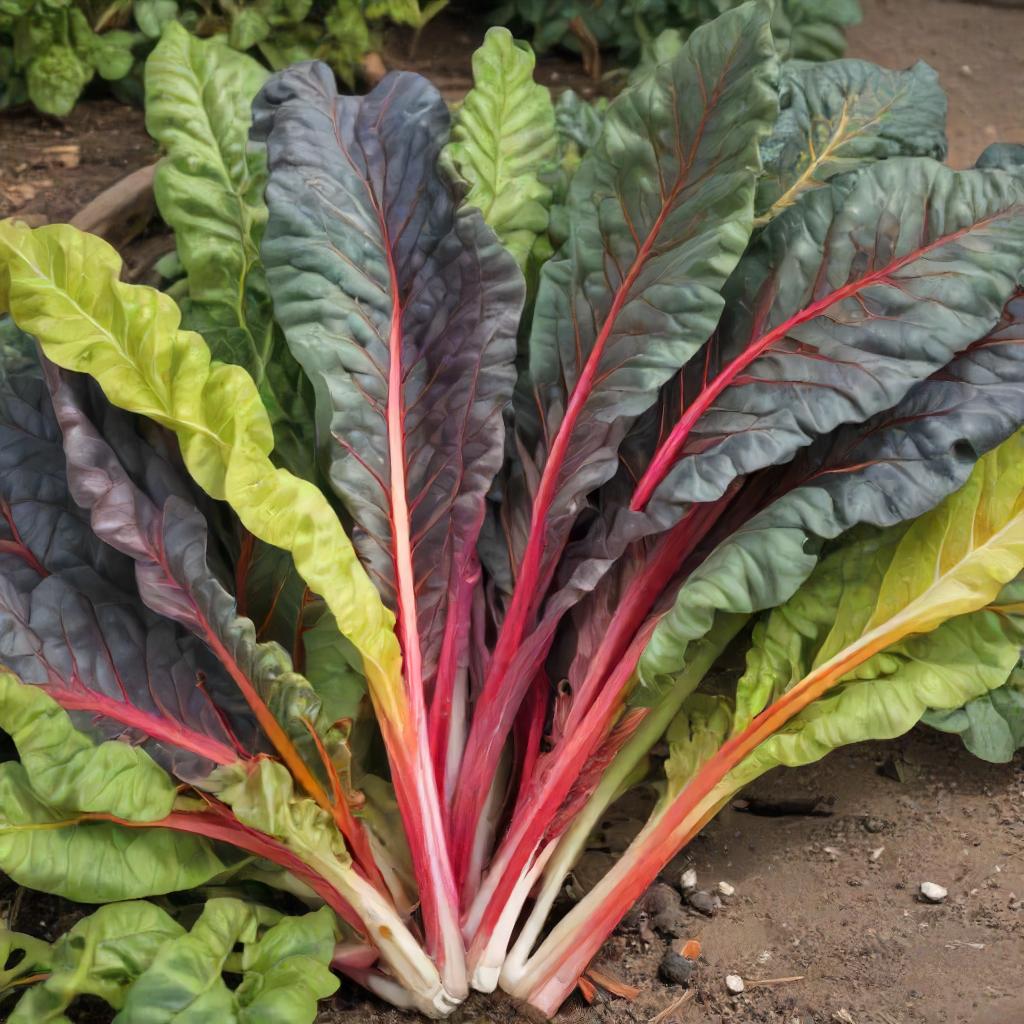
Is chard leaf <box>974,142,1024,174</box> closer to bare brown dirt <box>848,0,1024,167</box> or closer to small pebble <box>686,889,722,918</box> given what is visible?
small pebble <box>686,889,722,918</box>

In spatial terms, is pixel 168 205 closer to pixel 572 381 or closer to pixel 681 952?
pixel 572 381

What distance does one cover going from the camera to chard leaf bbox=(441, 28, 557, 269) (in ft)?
5.28

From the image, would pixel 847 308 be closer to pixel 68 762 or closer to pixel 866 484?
pixel 866 484

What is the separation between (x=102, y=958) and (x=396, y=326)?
0.74 m

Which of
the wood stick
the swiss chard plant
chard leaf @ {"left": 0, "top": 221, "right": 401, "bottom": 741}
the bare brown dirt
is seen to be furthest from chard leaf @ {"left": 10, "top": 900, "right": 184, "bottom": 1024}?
the bare brown dirt

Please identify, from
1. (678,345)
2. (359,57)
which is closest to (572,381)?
(678,345)

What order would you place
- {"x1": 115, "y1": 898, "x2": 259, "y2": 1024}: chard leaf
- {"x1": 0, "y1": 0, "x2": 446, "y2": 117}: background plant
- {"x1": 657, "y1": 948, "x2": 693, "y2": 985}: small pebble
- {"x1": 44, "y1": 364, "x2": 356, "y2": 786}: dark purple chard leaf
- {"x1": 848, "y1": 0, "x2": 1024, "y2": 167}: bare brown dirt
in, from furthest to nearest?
{"x1": 848, "y1": 0, "x2": 1024, "y2": 167}: bare brown dirt → {"x1": 0, "y1": 0, "x2": 446, "y2": 117}: background plant → {"x1": 657, "y1": 948, "x2": 693, "y2": 985}: small pebble → {"x1": 44, "y1": 364, "x2": 356, "y2": 786}: dark purple chard leaf → {"x1": 115, "y1": 898, "x2": 259, "y2": 1024}: chard leaf

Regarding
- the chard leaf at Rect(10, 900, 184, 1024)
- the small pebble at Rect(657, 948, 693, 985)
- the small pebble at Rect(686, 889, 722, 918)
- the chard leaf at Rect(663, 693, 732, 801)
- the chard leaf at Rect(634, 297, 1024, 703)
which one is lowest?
the small pebble at Rect(657, 948, 693, 985)

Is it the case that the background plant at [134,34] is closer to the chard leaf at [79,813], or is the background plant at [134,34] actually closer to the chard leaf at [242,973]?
the chard leaf at [79,813]

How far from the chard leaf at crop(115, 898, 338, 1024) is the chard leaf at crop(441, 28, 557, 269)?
33.3 inches

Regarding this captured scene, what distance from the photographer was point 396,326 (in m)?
1.47

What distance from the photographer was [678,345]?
1.36m

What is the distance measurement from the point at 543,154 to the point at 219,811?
91 cm

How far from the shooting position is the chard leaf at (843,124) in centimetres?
160
